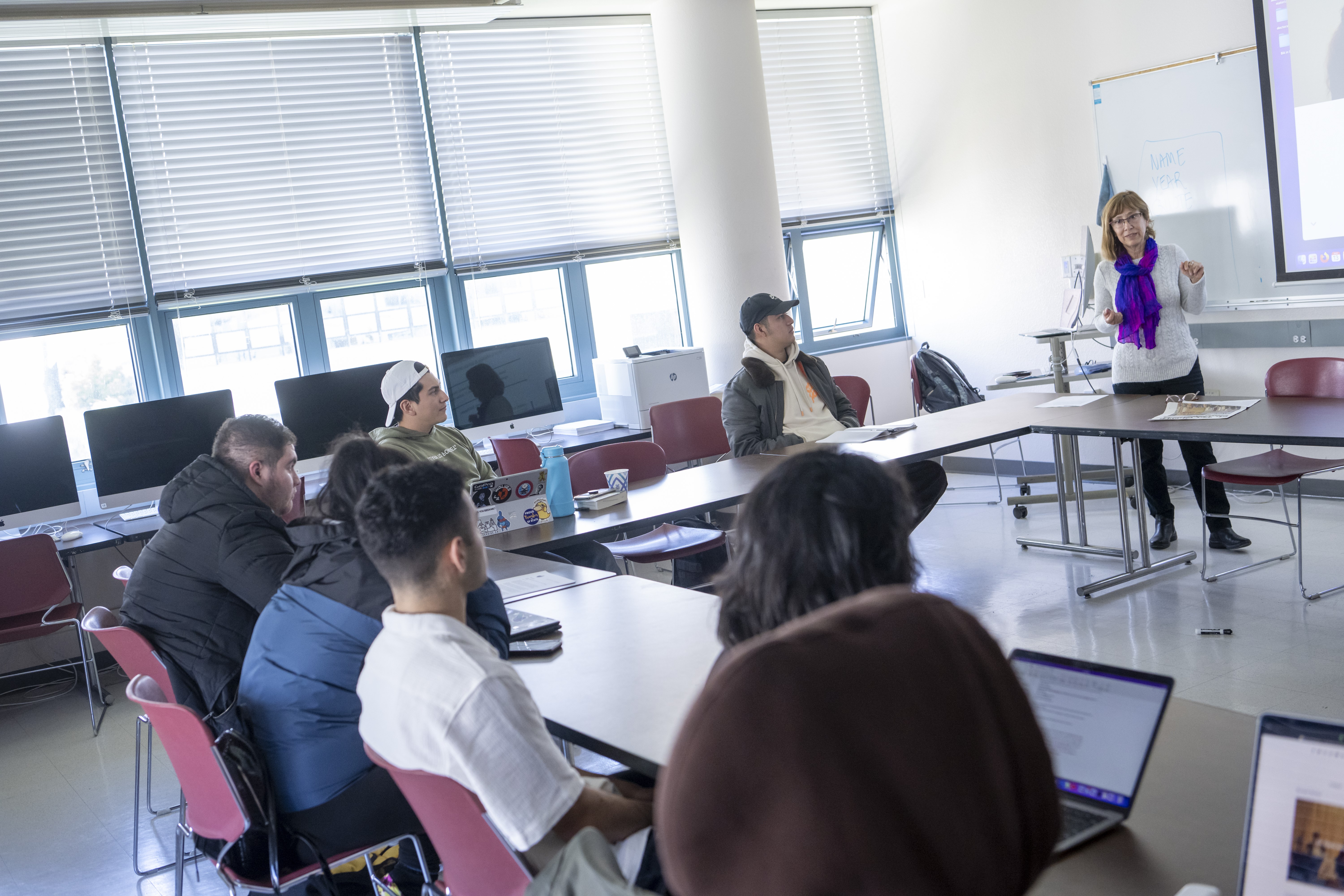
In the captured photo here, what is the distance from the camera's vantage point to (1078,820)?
52.2 inches

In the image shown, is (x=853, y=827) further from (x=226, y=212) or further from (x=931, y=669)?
(x=226, y=212)

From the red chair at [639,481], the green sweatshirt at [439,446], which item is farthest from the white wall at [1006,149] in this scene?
the green sweatshirt at [439,446]

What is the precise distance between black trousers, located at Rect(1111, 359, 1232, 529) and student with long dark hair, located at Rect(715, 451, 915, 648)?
3.94 meters

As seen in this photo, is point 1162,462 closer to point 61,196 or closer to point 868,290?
→ point 868,290

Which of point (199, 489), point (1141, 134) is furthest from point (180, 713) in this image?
point (1141, 134)

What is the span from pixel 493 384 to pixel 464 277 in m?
0.99

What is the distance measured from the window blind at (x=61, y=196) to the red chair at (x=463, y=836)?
4627mm

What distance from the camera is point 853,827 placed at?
0.76 m

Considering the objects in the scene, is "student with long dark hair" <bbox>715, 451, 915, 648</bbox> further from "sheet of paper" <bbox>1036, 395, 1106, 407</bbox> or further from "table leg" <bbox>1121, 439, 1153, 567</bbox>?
"sheet of paper" <bbox>1036, 395, 1106, 407</bbox>

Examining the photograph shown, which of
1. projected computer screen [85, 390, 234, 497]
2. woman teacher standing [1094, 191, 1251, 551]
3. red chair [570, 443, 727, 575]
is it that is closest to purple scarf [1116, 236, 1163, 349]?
woman teacher standing [1094, 191, 1251, 551]

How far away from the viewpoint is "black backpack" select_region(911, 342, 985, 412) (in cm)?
637

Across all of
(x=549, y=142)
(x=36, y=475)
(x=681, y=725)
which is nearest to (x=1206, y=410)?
(x=681, y=725)

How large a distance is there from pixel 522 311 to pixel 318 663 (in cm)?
459

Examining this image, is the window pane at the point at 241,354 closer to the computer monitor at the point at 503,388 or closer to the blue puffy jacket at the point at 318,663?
the computer monitor at the point at 503,388
